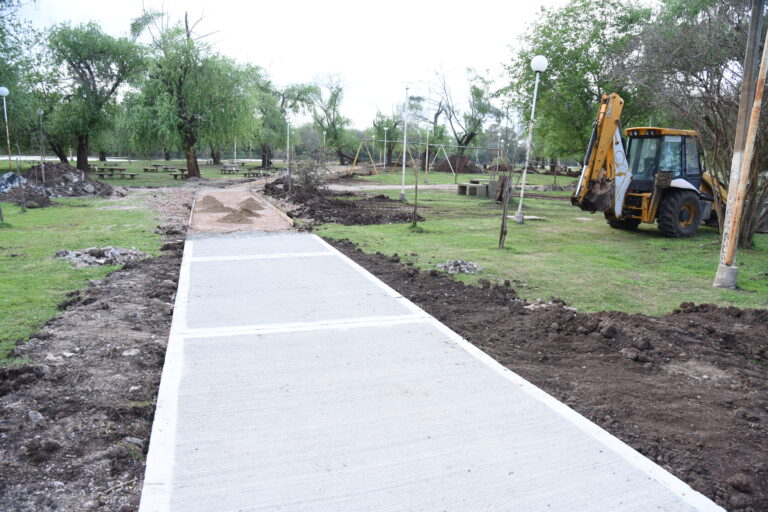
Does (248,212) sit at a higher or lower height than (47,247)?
higher

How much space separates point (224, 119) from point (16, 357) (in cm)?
2660

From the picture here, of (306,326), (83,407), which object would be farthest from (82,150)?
(83,407)

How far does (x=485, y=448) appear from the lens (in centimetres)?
299

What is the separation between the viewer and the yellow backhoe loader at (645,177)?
1153cm

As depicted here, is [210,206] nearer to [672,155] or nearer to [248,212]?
[248,212]

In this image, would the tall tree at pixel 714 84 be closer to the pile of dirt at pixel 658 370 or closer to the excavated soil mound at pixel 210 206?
the pile of dirt at pixel 658 370

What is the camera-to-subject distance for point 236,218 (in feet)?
42.2

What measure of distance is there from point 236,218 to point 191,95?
1843 cm

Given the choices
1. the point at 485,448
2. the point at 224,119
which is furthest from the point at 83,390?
the point at 224,119

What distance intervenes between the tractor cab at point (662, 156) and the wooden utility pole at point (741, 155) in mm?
4822

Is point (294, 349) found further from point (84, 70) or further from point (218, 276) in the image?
point (84, 70)

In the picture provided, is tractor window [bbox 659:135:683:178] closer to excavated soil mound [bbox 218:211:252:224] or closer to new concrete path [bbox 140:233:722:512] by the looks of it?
new concrete path [bbox 140:233:722:512]

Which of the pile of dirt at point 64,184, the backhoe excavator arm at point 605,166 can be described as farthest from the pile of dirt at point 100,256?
the pile of dirt at point 64,184

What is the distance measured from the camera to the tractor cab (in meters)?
12.0
